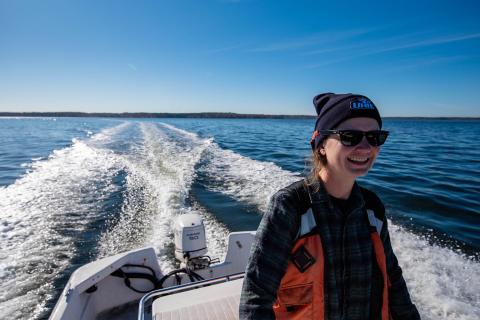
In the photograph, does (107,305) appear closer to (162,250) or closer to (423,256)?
(162,250)

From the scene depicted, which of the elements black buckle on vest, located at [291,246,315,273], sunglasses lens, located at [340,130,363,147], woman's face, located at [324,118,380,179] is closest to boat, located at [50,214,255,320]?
black buckle on vest, located at [291,246,315,273]

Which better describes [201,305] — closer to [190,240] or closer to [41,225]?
[190,240]

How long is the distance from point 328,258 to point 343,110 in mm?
777

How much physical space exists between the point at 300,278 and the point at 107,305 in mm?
2939

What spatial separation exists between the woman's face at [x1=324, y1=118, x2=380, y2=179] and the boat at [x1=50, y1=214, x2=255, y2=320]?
59.5 inches

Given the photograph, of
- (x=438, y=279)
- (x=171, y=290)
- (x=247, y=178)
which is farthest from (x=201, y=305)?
(x=247, y=178)

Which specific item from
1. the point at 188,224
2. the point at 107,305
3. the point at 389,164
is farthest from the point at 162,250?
the point at 389,164

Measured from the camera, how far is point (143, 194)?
7891mm

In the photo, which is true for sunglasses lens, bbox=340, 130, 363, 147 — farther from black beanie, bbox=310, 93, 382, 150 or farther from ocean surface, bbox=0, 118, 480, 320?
ocean surface, bbox=0, 118, 480, 320

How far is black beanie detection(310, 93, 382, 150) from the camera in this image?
1.53 meters

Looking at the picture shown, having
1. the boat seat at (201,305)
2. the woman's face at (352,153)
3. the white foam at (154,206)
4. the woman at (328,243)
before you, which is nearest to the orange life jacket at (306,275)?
the woman at (328,243)

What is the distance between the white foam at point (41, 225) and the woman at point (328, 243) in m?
3.60

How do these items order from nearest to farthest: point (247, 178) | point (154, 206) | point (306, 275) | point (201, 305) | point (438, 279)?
point (306, 275) < point (201, 305) < point (438, 279) < point (154, 206) < point (247, 178)

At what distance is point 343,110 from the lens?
1.54 metres
